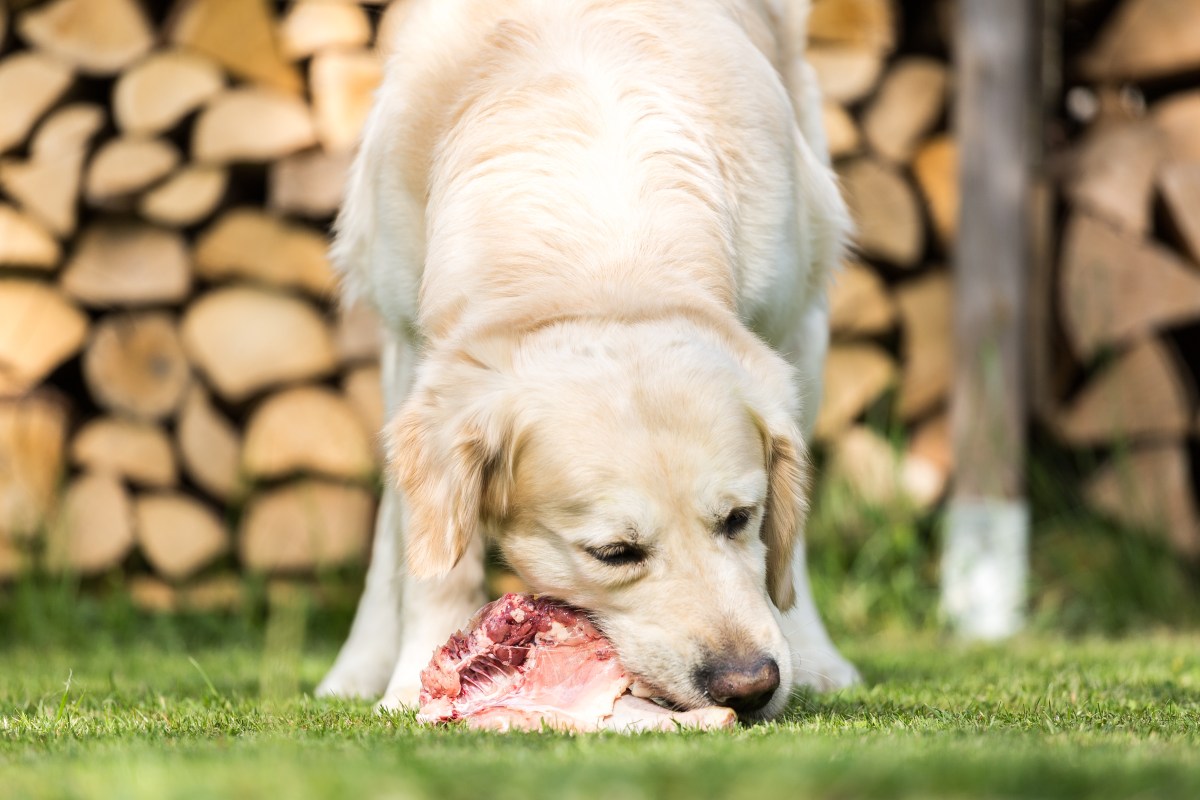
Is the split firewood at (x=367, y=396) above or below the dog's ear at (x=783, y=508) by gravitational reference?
below

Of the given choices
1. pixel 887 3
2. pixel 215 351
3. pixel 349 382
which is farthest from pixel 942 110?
pixel 215 351

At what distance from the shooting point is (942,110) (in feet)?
16.5

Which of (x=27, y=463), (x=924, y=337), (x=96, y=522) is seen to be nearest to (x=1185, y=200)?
(x=924, y=337)

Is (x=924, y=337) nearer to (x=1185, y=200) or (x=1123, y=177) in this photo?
(x=1123, y=177)

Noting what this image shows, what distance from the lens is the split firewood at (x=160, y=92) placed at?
4.64 meters

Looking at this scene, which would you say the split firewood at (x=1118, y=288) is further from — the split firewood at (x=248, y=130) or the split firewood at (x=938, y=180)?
the split firewood at (x=248, y=130)

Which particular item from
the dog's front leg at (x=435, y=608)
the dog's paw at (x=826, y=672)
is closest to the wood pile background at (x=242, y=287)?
the dog's paw at (x=826, y=672)

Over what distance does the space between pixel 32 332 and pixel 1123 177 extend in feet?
11.9

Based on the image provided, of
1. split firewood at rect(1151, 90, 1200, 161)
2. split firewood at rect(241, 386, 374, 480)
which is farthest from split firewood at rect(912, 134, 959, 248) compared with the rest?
split firewood at rect(241, 386, 374, 480)

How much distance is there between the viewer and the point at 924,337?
4977 millimetres

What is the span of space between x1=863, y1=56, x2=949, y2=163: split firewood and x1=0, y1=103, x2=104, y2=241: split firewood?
2.62 meters

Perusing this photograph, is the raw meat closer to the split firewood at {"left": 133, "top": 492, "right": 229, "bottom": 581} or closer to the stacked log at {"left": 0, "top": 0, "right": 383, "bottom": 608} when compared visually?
the stacked log at {"left": 0, "top": 0, "right": 383, "bottom": 608}

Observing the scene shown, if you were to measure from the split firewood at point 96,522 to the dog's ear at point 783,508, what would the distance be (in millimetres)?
2872

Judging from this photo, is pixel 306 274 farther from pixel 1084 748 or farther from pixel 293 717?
pixel 1084 748
